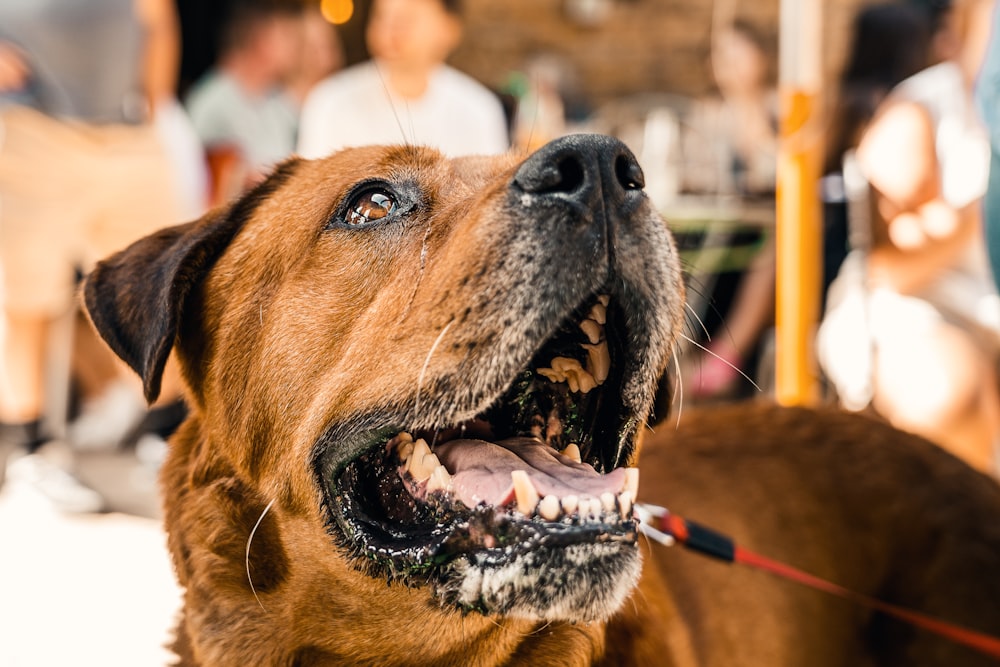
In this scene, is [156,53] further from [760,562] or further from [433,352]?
[760,562]

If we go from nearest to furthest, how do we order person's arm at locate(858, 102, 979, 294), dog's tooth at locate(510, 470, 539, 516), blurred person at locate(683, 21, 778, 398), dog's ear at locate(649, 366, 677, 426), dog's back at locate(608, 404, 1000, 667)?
1. dog's tooth at locate(510, 470, 539, 516)
2. dog's ear at locate(649, 366, 677, 426)
3. dog's back at locate(608, 404, 1000, 667)
4. person's arm at locate(858, 102, 979, 294)
5. blurred person at locate(683, 21, 778, 398)

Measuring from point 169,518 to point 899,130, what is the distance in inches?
166

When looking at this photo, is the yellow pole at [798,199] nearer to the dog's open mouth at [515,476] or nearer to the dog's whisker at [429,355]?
the dog's open mouth at [515,476]

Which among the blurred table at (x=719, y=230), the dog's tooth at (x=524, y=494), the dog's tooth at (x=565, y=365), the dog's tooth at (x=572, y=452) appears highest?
the dog's tooth at (x=565, y=365)

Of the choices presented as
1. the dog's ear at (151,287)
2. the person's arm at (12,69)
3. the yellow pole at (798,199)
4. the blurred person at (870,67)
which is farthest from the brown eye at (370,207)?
the blurred person at (870,67)

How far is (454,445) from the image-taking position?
2121 mm

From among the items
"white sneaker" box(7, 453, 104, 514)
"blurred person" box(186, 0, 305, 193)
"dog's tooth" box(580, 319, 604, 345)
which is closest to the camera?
"dog's tooth" box(580, 319, 604, 345)

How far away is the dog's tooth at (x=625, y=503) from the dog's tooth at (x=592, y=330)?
0.36 m

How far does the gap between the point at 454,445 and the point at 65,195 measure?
4.10 m

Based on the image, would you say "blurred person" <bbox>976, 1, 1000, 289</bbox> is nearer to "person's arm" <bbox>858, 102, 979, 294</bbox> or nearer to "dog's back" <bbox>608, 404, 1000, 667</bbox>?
"dog's back" <bbox>608, 404, 1000, 667</bbox>

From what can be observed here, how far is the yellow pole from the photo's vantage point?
555 cm

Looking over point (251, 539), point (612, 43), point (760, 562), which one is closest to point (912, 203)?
point (760, 562)

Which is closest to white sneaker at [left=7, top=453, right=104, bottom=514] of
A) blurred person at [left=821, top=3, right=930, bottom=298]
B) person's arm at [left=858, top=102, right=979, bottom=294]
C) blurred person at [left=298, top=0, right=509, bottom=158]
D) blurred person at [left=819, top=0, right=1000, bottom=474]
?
blurred person at [left=298, top=0, right=509, bottom=158]

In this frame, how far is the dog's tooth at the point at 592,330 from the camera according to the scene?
200 cm
